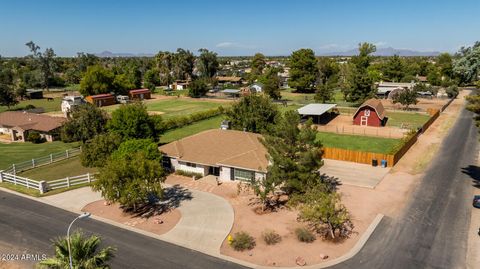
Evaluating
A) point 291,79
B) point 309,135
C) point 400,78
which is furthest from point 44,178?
point 400,78

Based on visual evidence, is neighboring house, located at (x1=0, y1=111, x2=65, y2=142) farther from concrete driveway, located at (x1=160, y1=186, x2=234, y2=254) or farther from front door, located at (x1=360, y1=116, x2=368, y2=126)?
front door, located at (x1=360, y1=116, x2=368, y2=126)

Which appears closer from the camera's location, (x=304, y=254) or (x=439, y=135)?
(x=304, y=254)

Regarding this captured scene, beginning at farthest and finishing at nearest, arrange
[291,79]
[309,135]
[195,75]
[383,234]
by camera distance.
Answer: [195,75] → [291,79] → [309,135] → [383,234]

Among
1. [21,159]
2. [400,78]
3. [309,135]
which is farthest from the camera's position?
[400,78]

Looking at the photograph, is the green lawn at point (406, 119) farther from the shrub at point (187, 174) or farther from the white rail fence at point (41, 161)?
the white rail fence at point (41, 161)

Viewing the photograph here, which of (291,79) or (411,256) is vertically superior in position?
(291,79)

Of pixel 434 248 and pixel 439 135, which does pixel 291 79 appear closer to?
pixel 439 135


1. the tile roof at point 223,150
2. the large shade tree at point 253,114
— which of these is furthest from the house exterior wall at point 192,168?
the large shade tree at point 253,114
